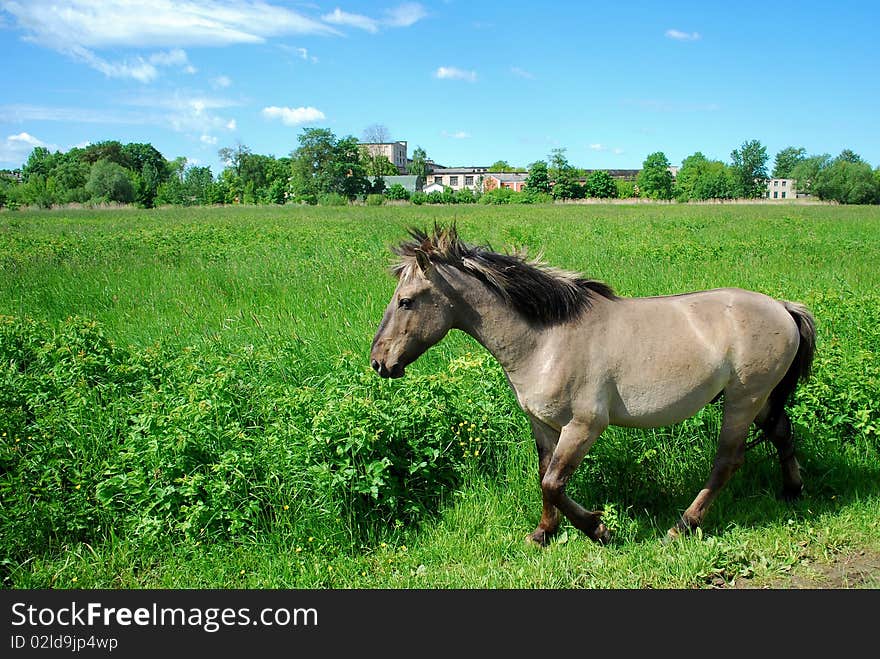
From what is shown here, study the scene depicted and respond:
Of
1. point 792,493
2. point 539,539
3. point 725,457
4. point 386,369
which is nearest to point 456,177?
point 792,493

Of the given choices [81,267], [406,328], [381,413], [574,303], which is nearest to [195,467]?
[381,413]

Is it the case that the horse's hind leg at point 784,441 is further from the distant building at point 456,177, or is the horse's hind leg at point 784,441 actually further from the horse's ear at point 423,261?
the distant building at point 456,177

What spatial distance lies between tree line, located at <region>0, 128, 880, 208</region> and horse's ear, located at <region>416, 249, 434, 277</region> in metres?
62.8

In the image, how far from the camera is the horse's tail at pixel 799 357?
410 cm

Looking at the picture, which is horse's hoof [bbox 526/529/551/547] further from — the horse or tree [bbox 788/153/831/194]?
tree [bbox 788/153/831/194]

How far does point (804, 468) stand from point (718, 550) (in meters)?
1.63

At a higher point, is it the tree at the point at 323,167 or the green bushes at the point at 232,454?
the tree at the point at 323,167

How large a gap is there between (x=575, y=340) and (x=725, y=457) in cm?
135

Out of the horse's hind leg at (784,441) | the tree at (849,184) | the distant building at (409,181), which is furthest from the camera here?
the distant building at (409,181)

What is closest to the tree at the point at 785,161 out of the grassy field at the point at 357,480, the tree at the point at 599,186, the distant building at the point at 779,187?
the distant building at the point at 779,187

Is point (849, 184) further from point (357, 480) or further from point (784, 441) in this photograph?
point (357, 480)

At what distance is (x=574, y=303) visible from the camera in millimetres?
3734

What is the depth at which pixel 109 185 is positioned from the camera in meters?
67.3

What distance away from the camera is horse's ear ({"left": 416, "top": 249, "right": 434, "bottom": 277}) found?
11.3 ft
